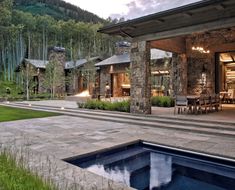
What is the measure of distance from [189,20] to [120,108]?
15.6 ft

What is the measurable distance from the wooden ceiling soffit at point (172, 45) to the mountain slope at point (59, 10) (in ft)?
139

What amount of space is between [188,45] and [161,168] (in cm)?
984

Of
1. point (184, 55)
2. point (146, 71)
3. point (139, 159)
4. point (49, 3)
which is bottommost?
point (139, 159)

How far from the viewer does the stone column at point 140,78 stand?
32.5 ft

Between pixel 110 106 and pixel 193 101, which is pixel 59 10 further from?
pixel 193 101

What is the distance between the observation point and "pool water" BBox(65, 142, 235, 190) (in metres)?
4.16

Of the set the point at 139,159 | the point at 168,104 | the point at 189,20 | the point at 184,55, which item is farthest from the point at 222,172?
the point at 184,55

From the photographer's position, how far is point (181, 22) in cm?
873

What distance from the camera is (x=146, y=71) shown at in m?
9.90

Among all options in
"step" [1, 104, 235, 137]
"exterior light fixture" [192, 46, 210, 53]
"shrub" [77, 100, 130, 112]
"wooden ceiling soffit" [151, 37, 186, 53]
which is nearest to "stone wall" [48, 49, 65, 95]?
"shrub" [77, 100, 130, 112]

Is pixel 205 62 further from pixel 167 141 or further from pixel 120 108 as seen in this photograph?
pixel 167 141

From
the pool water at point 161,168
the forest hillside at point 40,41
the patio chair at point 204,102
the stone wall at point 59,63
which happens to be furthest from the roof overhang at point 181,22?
the forest hillside at point 40,41

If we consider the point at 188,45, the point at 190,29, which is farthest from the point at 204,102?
the point at 188,45

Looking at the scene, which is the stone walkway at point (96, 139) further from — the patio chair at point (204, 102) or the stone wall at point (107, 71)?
the stone wall at point (107, 71)
